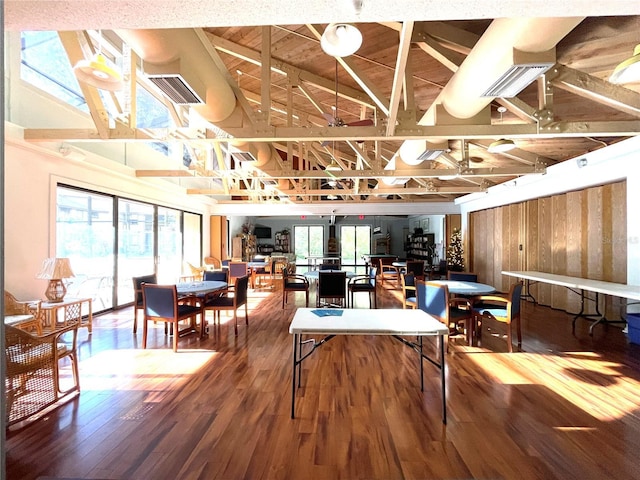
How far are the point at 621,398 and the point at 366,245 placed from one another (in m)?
15.1

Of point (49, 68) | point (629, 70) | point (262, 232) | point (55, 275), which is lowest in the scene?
point (55, 275)

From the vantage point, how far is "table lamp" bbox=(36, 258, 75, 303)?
4.00 metres

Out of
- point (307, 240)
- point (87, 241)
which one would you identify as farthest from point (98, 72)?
point (307, 240)

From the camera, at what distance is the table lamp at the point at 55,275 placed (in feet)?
13.1

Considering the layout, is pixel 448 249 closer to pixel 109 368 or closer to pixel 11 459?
pixel 109 368

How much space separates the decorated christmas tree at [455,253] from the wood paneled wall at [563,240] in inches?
41.0

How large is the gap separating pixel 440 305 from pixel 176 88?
3780 mm

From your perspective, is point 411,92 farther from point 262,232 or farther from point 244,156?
point 262,232

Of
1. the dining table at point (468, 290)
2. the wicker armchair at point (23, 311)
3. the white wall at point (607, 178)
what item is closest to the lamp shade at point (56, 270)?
the wicker armchair at point (23, 311)

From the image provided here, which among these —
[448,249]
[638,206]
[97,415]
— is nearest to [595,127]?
[638,206]

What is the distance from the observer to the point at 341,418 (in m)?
2.51

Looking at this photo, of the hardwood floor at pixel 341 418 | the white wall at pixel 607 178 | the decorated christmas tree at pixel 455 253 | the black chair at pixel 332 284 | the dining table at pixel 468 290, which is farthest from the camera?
the decorated christmas tree at pixel 455 253

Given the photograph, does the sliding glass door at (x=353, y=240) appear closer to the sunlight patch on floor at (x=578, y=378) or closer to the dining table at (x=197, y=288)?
the dining table at (x=197, y=288)

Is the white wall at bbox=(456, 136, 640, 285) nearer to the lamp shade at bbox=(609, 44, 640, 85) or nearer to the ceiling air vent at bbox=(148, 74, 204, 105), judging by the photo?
the lamp shade at bbox=(609, 44, 640, 85)
